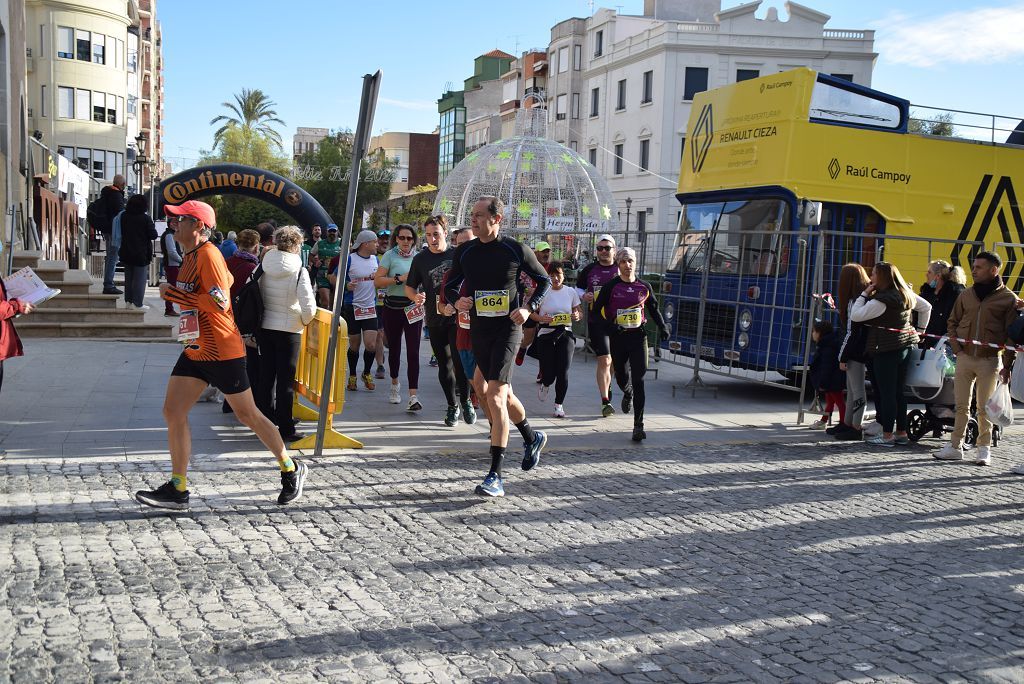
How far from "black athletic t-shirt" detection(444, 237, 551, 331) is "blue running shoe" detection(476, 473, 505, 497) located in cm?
105

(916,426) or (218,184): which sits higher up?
(218,184)

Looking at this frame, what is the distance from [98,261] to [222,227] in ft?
125

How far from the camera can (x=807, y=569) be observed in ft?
18.1

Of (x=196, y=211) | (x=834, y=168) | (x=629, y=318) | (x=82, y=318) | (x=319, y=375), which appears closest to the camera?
(x=196, y=211)

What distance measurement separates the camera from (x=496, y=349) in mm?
6957

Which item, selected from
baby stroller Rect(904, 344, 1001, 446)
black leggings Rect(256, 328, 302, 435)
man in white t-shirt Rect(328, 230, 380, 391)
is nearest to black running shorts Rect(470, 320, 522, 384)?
black leggings Rect(256, 328, 302, 435)

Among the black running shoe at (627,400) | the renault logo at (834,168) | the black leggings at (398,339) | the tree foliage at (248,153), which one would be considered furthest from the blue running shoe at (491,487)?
the tree foliage at (248,153)

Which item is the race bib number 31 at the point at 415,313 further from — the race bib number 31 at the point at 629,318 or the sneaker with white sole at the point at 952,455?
the sneaker with white sole at the point at 952,455

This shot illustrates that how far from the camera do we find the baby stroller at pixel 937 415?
9.70 metres

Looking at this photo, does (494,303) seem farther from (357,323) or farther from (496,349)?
(357,323)

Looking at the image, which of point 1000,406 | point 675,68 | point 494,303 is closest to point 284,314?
point 494,303

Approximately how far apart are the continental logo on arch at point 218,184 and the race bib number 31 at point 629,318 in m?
14.4

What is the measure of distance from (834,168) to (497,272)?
22.8ft

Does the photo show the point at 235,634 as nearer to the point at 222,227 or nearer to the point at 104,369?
the point at 104,369
